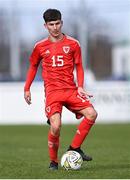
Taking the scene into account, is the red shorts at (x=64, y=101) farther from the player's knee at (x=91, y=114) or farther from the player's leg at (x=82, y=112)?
the player's knee at (x=91, y=114)

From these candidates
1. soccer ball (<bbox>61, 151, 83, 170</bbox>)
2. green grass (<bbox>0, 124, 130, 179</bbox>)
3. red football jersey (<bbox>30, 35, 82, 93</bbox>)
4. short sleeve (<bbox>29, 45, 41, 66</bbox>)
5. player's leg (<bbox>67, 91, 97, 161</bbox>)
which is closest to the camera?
green grass (<bbox>0, 124, 130, 179</bbox>)

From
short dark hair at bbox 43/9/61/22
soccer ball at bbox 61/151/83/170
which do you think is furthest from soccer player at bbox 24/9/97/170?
soccer ball at bbox 61/151/83/170

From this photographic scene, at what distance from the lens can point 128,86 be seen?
28328 mm

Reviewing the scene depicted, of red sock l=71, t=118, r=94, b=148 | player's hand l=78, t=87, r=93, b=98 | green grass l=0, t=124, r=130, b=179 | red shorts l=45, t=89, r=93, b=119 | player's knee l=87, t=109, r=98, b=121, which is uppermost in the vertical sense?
player's hand l=78, t=87, r=93, b=98

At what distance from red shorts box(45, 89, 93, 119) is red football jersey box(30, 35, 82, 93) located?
3.7 inches

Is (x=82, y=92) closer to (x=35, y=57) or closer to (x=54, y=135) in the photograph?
(x=54, y=135)

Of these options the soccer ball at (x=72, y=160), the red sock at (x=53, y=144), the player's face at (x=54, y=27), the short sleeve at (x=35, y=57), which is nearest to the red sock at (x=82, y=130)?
the soccer ball at (x=72, y=160)

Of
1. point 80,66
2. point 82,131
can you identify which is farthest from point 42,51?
point 82,131

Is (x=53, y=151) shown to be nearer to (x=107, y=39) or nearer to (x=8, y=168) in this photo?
(x=8, y=168)

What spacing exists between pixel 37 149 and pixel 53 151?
209 inches

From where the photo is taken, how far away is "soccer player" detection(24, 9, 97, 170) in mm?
10969

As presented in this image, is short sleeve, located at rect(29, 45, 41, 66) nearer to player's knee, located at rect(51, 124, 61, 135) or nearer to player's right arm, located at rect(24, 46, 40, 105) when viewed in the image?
player's right arm, located at rect(24, 46, 40, 105)

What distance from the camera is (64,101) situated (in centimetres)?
1103

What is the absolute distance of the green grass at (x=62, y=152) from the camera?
10594mm
